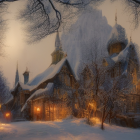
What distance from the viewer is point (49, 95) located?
1485cm

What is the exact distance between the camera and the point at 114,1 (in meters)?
8.65

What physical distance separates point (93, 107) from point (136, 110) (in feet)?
24.0

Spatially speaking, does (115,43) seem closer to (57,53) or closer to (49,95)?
(57,53)

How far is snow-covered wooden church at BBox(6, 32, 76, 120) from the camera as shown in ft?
49.6

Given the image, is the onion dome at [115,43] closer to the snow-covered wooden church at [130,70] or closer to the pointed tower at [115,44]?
the pointed tower at [115,44]

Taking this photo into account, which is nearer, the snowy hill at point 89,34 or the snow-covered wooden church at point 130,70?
the snowy hill at point 89,34

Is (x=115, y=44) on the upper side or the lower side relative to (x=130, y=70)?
upper

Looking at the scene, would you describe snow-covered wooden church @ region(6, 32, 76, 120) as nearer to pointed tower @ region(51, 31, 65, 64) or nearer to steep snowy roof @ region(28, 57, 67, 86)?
steep snowy roof @ region(28, 57, 67, 86)

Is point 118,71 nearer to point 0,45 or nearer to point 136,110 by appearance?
point 136,110

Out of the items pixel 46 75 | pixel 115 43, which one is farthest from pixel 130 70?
pixel 46 75

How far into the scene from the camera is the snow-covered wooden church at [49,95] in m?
15.1

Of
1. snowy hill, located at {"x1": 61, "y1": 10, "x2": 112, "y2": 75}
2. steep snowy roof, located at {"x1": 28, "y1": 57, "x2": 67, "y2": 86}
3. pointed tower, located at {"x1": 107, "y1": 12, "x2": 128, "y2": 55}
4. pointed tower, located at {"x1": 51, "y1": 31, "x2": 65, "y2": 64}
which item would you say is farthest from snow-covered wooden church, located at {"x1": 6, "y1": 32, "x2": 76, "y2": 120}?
pointed tower, located at {"x1": 107, "y1": 12, "x2": 128, "y2": 55}

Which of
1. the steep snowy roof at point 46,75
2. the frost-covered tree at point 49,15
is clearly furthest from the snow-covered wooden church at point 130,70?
the frost-covered tree at point 49,15

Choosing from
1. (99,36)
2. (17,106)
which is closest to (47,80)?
(17,106)
